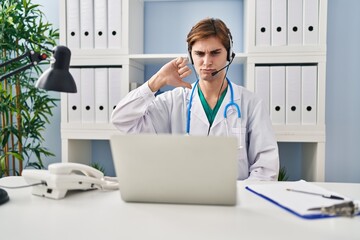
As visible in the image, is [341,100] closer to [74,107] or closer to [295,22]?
[295,22]

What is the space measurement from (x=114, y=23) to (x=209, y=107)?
78 cm

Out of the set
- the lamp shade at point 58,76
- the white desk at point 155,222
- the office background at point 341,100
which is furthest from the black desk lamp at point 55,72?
the office background at point 341,100

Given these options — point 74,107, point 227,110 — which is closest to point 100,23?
point 74,107

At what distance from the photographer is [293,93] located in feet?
6.18

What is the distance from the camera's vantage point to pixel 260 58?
6.19 feet

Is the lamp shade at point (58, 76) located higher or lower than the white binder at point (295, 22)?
lower

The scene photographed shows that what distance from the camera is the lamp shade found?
0.89 m

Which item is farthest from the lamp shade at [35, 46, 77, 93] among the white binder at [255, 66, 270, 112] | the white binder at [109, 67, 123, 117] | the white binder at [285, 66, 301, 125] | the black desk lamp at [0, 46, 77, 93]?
the white binder at [285, 66, 301, 125]

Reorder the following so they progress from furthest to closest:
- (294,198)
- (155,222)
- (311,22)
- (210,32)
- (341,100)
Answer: (341,100) → (311,22) → (210,32) → (294,198) → (155,222)

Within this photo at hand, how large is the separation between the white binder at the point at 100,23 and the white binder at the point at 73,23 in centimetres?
11

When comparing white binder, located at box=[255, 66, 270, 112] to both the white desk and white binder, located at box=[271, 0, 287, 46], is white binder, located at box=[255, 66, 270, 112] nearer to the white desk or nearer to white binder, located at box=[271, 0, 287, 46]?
white binder, located at box=[271, 0, 287, 46]

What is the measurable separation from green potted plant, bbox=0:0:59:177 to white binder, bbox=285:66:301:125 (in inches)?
58.5

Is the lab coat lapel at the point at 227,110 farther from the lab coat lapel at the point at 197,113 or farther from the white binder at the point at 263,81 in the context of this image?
the white binder at the point at 263,81

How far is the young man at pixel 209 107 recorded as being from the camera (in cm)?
155
